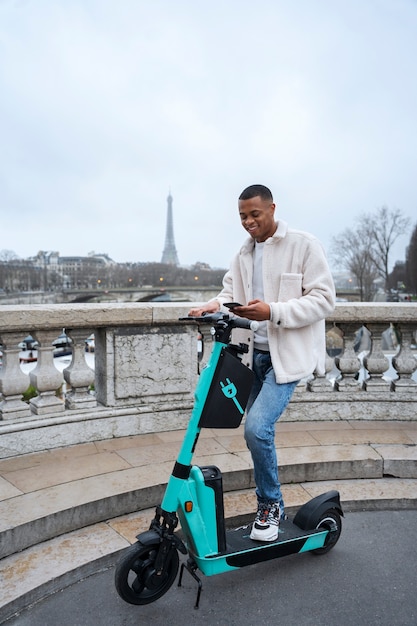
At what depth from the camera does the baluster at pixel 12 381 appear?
3547 mm

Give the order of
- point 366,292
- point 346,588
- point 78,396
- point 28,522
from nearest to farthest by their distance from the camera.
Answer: point 346,588, point 28,522, point 78,396, point 366,292

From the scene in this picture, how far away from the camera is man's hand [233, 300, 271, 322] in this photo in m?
2.29

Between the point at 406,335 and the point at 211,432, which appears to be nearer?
the point at 211,432

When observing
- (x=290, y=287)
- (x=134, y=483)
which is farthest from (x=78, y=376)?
(x=290, y=287)

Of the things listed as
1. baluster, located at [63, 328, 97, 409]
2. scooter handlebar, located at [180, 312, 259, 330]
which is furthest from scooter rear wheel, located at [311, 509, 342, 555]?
baluster, located at [63, 328, 97, 409]

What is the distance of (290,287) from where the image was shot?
8.32 ft

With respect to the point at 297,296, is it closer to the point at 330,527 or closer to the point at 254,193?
the point at 254,193

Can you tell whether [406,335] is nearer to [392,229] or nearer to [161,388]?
[161,388]

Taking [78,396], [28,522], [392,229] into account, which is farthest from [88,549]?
[392,229]

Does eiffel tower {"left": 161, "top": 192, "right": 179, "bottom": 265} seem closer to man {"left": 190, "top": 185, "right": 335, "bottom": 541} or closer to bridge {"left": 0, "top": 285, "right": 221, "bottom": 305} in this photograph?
bridge {"left": 0, "top": 285, "right": 221, "bottom": 305}

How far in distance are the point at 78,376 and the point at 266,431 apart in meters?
1.95

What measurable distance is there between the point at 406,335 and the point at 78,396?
9.42 ft

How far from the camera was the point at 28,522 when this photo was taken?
262 cm

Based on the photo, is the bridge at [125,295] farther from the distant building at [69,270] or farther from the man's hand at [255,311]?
the man's hand at [255,311]
